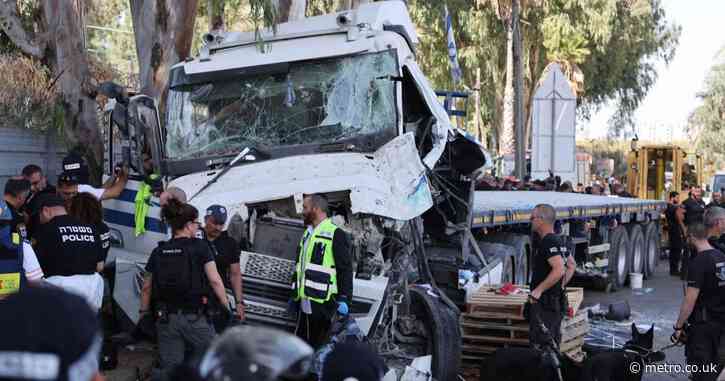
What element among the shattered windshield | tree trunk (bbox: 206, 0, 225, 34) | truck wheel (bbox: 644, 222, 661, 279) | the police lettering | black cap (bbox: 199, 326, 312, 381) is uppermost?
tree trunk (bbox: 206, 0, 225, 34)

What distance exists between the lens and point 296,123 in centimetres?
867

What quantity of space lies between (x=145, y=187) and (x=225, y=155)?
0.89 metres

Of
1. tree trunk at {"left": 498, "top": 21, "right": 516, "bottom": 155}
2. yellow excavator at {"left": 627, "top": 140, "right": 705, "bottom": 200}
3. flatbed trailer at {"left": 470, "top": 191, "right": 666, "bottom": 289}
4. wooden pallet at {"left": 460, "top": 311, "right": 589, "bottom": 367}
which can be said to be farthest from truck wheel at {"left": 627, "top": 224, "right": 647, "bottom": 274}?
tree trunk at {"left": 498, "top": 21, "right": 516, "bottom": 155}

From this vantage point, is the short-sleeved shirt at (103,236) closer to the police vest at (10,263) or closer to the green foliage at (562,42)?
the police vest at (10,263)

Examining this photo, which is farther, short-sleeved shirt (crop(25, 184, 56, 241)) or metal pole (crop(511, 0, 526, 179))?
metal pole (crop(511, 0, 526, 179))

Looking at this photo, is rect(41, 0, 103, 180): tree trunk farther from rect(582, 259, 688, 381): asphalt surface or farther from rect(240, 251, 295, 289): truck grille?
rect(582, 259, 688, 381): asphalt surface

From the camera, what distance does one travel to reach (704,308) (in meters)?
7.11

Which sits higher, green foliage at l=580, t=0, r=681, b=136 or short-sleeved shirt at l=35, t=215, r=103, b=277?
green foliage at l=580, t=0, r=681, b=136

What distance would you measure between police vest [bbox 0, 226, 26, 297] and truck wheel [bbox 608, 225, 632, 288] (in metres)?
12.7

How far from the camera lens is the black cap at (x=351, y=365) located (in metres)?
2.79

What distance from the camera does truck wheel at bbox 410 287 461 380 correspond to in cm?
768

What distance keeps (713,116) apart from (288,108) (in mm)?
53467

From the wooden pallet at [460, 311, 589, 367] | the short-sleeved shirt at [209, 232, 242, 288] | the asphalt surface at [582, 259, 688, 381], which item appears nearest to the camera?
the short-sleeved shirt at [209, 232, 242, 288]

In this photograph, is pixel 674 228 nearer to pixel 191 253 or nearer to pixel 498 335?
pixel 498 335
